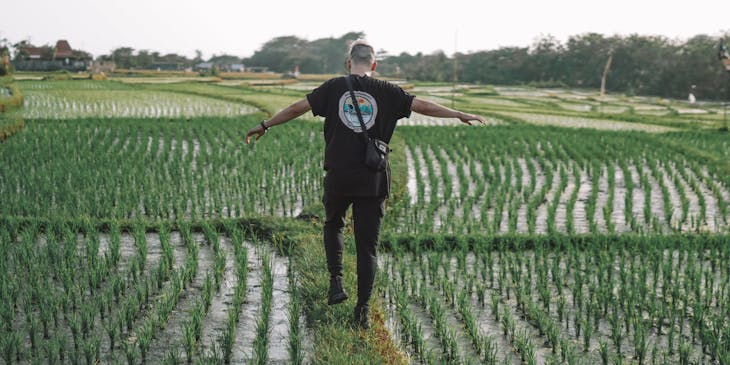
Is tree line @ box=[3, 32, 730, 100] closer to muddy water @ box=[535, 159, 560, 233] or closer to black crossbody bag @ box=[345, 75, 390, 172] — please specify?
muddy water @ box=[535, 159, 560, 233]

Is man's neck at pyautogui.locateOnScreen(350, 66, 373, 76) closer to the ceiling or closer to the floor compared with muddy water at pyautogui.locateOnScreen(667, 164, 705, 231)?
closer to the ceiling

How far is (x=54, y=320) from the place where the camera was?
3.56m

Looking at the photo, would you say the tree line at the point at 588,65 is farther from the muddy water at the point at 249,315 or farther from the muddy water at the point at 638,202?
the muddy water at the point at 249,315

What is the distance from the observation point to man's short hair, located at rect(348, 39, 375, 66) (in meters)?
3.38

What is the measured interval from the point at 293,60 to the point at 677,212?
4296cm

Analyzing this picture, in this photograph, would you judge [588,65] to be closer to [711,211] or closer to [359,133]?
[711,211]

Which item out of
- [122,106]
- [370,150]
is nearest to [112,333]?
[370,150]

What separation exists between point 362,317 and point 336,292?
19 cm

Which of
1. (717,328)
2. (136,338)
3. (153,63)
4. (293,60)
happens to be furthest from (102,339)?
(153,63)

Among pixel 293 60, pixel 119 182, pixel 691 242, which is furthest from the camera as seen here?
pixel 293 60

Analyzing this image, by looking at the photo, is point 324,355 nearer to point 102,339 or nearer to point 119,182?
point 102,339

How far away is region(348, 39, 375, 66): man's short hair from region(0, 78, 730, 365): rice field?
3.65 feet

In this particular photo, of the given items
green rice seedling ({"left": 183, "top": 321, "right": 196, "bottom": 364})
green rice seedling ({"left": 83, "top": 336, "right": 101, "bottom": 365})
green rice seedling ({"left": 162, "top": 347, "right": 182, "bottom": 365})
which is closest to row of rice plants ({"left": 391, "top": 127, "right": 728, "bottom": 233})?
green rice seedling ({"left": 183, "top": 321, "right": 196, "bottom": 364})

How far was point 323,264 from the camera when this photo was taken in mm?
4371
